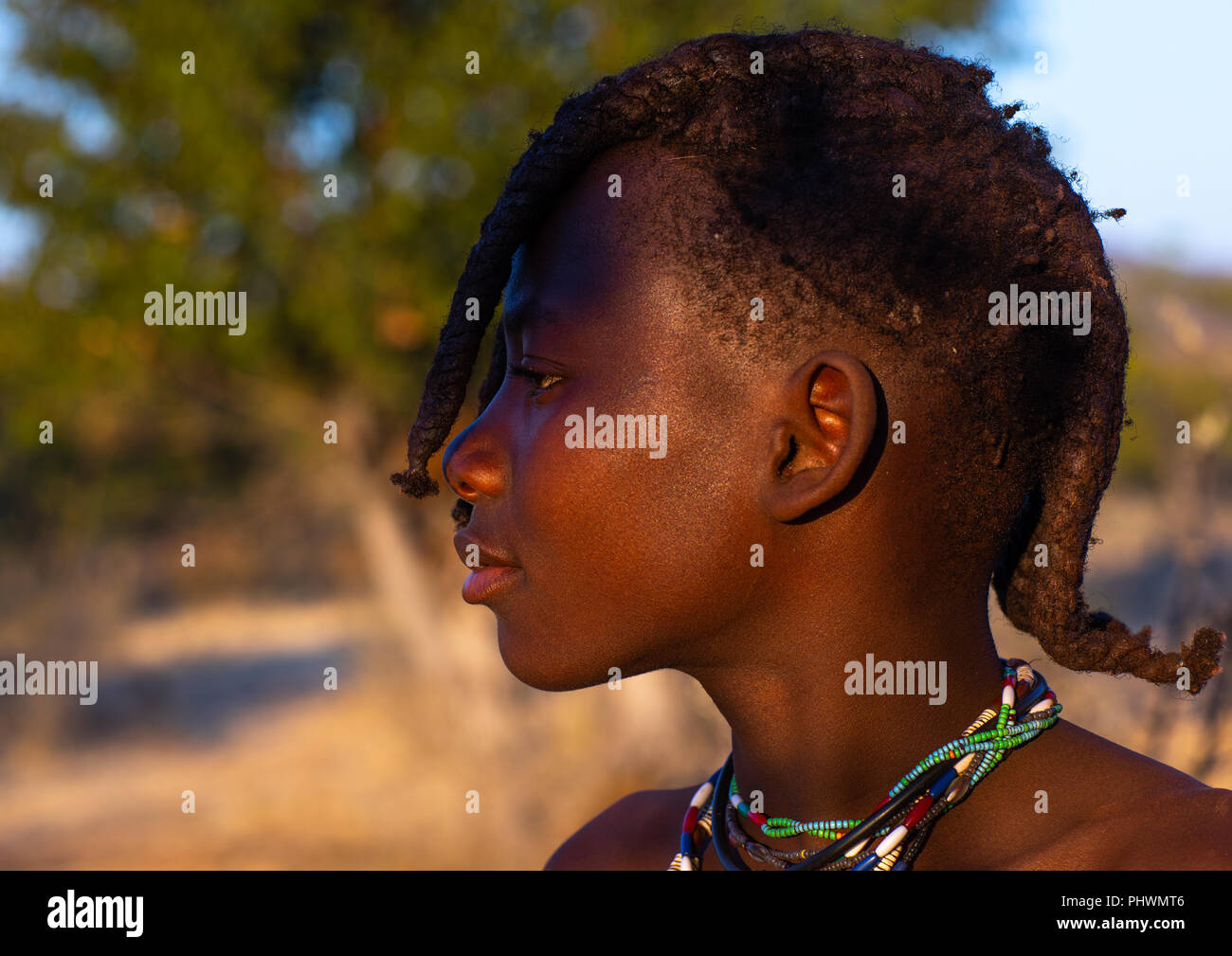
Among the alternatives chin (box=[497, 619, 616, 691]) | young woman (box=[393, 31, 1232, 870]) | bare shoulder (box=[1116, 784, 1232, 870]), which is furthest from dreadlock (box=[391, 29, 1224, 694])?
chin (box=[497, 619, 616, 691])

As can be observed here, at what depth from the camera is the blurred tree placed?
723 cm

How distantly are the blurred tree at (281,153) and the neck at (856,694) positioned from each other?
18.0 ft

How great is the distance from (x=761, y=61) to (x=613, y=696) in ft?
22.2

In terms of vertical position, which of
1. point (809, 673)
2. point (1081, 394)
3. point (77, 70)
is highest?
point (77, 70)

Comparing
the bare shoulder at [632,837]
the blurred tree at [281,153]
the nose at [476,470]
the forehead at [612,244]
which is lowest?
the bare shoulder at [632,837]

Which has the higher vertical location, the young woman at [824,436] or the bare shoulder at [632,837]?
the young woman at [824,436]

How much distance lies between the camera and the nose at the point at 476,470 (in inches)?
77.0

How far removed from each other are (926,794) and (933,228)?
2.78 ft

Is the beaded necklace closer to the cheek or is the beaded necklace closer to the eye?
the cheek

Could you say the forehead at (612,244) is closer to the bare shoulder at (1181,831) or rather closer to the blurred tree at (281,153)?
the bare shoulder at (1181,831)

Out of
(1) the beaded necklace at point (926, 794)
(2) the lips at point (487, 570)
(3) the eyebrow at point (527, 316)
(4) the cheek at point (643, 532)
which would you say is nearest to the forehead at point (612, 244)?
(3) the eyebrow at point (527, 316)
